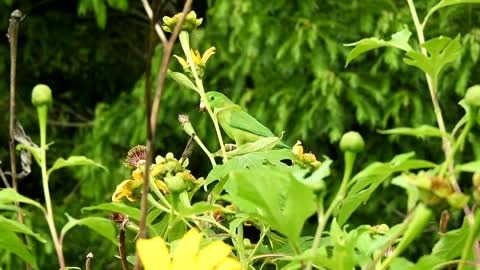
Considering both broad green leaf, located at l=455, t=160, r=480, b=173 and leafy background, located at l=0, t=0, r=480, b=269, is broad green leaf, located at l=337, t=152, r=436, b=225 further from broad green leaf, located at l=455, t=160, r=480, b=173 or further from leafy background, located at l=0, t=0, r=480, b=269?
leafy background, located at l=0, t=0, r=480, b=269

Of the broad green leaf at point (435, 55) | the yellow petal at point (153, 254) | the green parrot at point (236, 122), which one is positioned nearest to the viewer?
the yellow petal at point (153, 254)

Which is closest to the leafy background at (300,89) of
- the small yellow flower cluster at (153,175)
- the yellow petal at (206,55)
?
the yellow petal at (206,55)

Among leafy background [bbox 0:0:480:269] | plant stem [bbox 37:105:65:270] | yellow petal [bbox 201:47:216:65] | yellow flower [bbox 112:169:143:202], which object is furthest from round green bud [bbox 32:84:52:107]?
leafy background [bbox 0:0:480:269]

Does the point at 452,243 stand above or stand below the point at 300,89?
above

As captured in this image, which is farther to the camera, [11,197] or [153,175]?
[153,175]

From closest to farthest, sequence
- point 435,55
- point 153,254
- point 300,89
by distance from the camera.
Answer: point 153,254 < point 435,55 < point 300,89

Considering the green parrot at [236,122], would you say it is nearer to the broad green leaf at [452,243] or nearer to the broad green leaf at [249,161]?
the broad green leaf at [249,161]

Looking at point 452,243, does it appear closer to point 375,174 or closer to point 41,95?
point 375,174

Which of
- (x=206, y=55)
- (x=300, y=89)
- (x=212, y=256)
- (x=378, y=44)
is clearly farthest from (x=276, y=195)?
(x=300, y=89)
